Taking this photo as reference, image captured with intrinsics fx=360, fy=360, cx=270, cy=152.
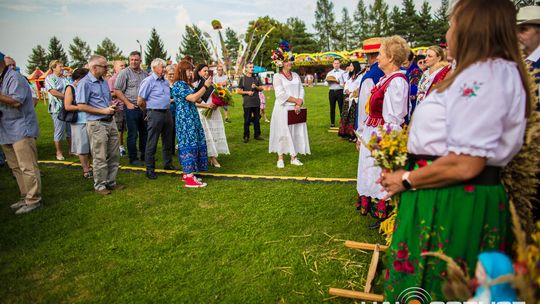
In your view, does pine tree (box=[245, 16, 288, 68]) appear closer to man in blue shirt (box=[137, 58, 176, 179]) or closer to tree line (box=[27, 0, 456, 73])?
tree line (box=[27, 0, 456, 73])

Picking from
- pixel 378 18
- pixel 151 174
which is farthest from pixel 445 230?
pixel 378 18

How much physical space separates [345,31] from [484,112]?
94096 mm

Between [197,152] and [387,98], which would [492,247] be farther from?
[197,152]

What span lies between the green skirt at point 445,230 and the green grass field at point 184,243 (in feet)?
4.03

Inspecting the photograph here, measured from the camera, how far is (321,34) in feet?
296

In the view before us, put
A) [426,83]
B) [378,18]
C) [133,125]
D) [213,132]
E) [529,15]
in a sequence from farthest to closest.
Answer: [378,18] → [213,132] → [133,125] → [426,83] → [529,15]

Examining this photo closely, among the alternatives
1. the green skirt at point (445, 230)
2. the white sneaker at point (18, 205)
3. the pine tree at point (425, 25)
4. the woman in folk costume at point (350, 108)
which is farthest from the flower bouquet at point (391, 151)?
the pine tree at point (425, 25)

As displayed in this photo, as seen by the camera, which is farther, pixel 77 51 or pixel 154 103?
pixel 77 51

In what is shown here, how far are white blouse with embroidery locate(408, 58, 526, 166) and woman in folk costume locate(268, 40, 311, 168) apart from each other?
18.3 ft

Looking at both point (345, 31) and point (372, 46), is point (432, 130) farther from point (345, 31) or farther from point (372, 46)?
point (345, 31)

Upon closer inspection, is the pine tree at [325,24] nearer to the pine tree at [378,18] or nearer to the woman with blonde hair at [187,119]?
the pine tree at [378,18]

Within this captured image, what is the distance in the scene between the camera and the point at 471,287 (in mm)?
1427

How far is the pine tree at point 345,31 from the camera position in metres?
88.4

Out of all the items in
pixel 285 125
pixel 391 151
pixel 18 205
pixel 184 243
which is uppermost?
pixel 391 151
